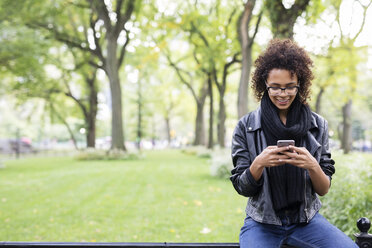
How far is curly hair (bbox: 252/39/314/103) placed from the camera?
2494mm

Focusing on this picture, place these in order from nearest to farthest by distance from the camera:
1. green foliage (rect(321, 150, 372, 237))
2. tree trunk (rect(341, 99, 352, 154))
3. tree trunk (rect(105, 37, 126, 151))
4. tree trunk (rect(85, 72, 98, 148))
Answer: green foliage (rect(321, 150, 372, 237))
tree trunk (rect(105, 37, 126, 151))
tree trunk (rect(341, 99, 352, 154))
tree trunk (rect(85, 72, 98, 148))

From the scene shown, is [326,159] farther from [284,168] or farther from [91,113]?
[91,113]

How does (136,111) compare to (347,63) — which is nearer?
(347,63)

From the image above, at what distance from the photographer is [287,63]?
2498mm

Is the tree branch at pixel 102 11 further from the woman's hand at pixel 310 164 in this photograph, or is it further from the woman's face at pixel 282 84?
the woman's hand at pixel 310 164

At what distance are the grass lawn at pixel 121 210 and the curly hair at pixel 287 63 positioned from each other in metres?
3.75

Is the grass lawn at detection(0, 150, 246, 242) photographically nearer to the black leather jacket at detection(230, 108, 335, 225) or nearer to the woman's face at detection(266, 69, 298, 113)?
the black leather jacket at detection(230, 108, 335, 225)

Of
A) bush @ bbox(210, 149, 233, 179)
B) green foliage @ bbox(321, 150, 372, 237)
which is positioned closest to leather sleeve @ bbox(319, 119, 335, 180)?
green foliage @ bbox(321, 150, 372, 237)

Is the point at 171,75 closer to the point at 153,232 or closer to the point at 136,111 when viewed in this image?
the point at 136,111

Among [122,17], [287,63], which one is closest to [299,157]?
[287,63]

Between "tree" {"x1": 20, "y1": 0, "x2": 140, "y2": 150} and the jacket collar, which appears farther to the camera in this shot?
"tree" {"x1": 20, "y1": 0, "x2": 140, "y2": 150}

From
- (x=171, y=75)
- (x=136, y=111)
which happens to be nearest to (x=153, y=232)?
(x=136, y=111)

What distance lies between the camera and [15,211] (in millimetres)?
7812

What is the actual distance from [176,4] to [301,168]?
77.4ft
